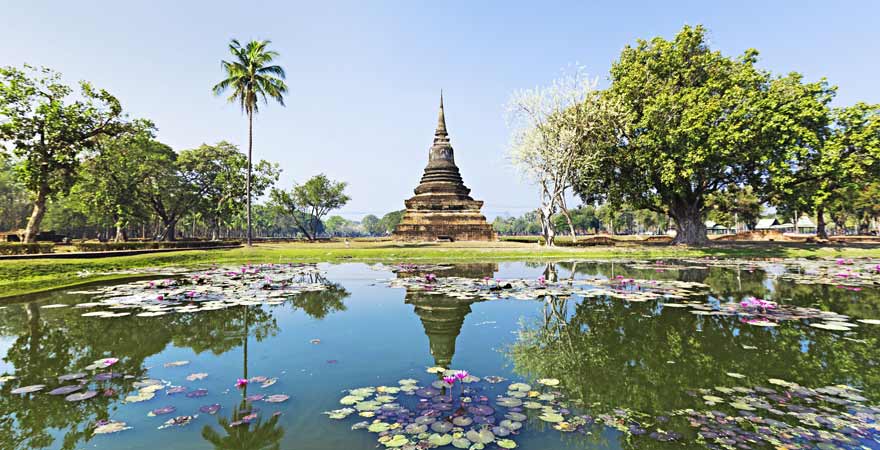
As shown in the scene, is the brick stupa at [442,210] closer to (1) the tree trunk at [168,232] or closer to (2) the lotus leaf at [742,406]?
(1) the tree trunk at [168,232]

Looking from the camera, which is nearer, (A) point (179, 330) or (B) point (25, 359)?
(B) point (25, 359)

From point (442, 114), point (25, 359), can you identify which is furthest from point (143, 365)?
point (442, 114)

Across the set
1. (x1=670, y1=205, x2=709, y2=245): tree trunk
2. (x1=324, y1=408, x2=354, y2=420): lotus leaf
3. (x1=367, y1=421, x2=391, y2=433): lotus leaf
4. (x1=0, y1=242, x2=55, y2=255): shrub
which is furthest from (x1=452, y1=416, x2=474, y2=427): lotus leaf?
(x1=670, y1=205, x2=709, y2=245): tree trunk

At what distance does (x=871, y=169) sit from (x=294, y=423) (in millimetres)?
38650

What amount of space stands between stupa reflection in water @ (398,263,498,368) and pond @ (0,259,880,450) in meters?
0.06

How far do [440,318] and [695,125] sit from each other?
24.8 meters

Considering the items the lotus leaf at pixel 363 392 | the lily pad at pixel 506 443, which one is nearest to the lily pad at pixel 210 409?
the lotus leaf at pixel 363 392

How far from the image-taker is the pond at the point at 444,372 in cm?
345

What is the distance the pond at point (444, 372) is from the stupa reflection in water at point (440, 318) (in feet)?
0.19

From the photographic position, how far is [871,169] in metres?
26.4

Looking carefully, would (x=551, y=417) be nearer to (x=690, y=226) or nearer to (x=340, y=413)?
(x=340, y=413)

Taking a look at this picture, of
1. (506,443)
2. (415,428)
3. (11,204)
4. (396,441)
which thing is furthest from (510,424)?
(11,204)

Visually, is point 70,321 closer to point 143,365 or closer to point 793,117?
point 143,365

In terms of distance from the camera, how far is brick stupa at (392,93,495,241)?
40.2 meters
